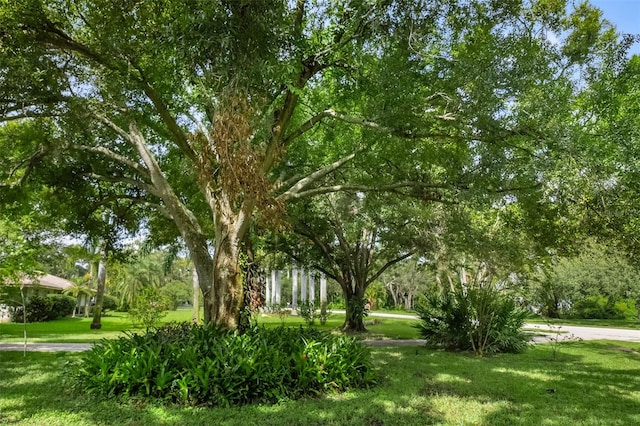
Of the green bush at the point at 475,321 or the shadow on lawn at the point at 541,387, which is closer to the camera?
the shadow on lawn at the point at 541,387

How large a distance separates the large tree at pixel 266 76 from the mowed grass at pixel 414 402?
2.46 m

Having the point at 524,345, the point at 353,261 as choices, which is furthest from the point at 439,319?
the point at 353,261

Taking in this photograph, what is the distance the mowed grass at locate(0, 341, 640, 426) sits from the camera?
17.7ft

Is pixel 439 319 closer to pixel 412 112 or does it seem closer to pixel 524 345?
pixel 524 345

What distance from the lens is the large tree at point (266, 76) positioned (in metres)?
5.30

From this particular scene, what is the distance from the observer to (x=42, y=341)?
46.6 ft

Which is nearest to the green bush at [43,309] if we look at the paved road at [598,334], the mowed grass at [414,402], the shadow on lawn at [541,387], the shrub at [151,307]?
the shrub at [151,307]

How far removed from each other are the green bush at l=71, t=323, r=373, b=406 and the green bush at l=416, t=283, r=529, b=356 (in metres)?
5.09

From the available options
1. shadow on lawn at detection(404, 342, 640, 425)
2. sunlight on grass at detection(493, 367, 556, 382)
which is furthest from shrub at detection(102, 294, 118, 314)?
sunlight on grass at detection(493, 367, 556, 382)

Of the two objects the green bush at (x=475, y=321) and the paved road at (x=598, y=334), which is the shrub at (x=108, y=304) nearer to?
the green bush at (x=475, y=321)

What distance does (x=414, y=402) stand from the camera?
246 inches

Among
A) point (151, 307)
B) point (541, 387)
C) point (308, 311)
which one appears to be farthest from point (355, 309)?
point (541, 387)

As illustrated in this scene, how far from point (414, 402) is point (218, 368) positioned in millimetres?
2903

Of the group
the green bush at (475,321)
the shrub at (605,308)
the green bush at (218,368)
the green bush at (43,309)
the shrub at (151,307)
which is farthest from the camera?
the shrub at (605,308)
